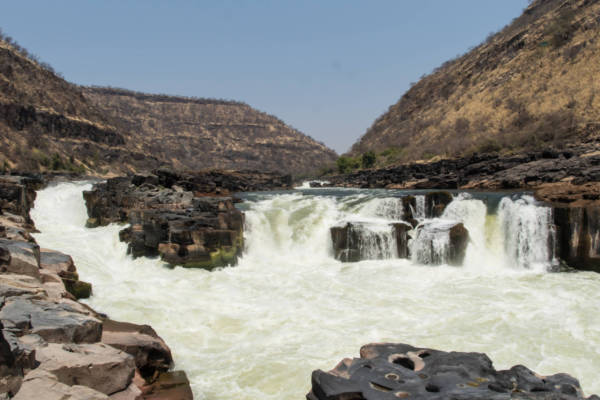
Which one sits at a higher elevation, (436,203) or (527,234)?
(436,203)

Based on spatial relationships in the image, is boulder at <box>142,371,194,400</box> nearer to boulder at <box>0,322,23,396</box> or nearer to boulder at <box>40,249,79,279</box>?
boulder at <box>0,322,23,396</box>

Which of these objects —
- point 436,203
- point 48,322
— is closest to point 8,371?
point 48,322

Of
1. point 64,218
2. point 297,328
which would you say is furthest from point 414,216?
point 64,218

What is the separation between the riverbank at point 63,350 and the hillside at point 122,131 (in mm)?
37502

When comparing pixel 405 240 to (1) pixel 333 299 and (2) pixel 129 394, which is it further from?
(2) pixel 129 394

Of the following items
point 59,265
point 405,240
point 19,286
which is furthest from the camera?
point 405,240

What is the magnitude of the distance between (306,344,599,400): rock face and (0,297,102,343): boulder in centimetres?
321

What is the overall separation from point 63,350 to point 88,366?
0.50m

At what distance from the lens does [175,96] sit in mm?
104062

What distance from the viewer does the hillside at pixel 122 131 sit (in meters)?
47.9

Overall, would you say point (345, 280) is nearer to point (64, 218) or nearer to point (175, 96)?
point (64, 218)

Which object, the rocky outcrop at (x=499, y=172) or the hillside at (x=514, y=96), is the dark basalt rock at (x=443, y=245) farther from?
the hillside at (x=514, y=96)

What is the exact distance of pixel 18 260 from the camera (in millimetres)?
7816

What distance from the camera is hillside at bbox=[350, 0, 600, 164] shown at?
30.2 metres
